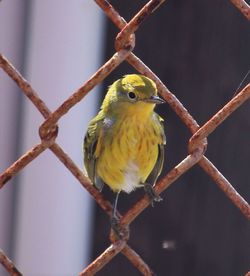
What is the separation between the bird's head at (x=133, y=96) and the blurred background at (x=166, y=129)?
89 cm

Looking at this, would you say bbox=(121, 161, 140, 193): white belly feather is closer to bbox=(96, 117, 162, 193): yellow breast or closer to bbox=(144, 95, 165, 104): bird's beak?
bbox=(96, 117, 162, 193): yellow breast

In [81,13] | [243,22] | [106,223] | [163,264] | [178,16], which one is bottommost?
[163,264]

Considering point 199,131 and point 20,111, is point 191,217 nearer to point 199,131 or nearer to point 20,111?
point 20,111

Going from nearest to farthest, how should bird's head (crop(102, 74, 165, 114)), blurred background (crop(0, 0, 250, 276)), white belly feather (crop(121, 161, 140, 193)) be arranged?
bird's head (crop(102, 74, 165, 114)), white belly feather (crop(121, 161, 140, 193)), blurred background (crop(0, 0, 250, 276))

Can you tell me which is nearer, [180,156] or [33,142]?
[180,156]

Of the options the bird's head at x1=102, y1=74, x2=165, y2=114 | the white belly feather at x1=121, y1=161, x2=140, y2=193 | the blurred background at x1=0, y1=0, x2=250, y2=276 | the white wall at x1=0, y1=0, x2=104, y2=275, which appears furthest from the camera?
the white wall at x1=0, y1=0, x2=104, y2=275

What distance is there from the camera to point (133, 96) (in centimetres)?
195

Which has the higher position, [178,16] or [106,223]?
[178,16]

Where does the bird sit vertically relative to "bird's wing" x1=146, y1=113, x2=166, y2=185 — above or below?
above

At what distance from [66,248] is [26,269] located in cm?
20

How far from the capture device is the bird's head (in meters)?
1.87

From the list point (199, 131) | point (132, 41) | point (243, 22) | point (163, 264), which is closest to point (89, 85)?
point (132, 41)

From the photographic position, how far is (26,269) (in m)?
3.22

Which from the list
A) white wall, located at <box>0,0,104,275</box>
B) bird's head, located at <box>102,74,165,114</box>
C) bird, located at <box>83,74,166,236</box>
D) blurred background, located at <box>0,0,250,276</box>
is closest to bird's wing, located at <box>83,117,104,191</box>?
bird, located at <box>83,74,166,236</box>
